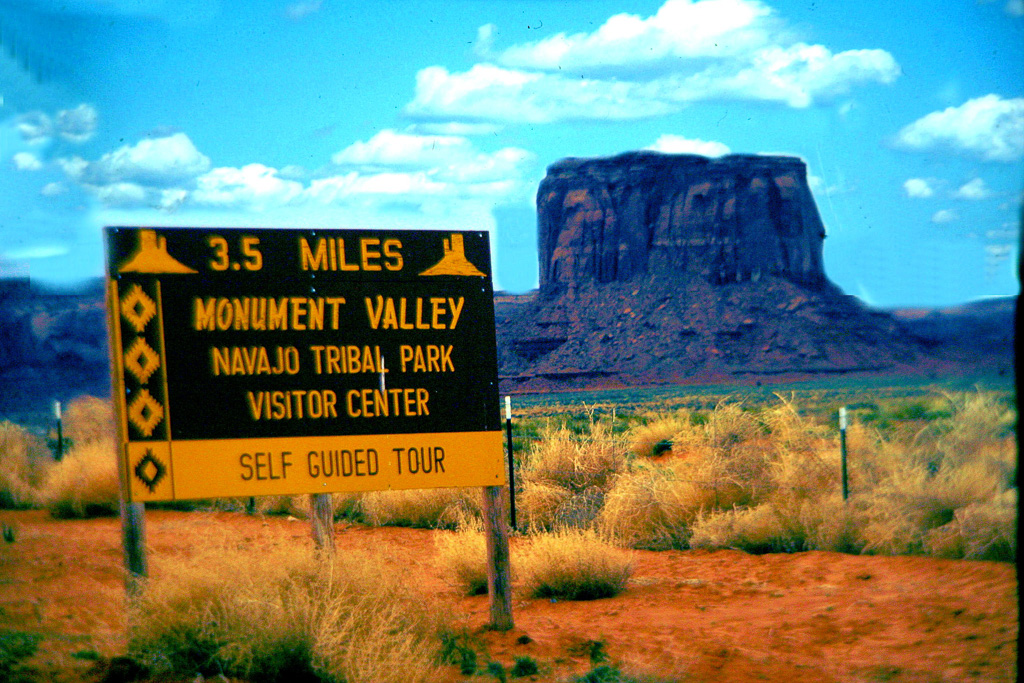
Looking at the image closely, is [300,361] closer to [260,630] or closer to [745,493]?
[260,630]

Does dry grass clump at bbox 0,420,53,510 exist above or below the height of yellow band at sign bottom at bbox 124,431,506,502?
below

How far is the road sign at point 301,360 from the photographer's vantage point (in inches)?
238

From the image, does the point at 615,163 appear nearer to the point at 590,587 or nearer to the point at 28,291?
the point at 28,291

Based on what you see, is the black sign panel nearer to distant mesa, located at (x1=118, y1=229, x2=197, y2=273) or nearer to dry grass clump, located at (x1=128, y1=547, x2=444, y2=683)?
distant mesa, located at (x1=118, y1=229, x2=197, y2=273)

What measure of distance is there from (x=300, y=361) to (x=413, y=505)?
7.10 m

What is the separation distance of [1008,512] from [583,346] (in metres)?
69.7

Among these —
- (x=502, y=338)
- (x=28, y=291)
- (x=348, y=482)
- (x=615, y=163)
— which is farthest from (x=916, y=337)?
(x=348, y=482)

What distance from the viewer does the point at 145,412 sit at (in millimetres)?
6004

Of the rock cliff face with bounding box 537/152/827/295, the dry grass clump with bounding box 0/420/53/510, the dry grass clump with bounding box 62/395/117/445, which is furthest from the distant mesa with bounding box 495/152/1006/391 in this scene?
the dry grass clump with bounding box 0/420/53/510

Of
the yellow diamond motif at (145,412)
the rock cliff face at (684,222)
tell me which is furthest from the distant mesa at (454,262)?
the rock cliff face at (684,222)

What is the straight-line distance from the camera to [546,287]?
91312mm

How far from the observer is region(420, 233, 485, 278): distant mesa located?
6773 mm

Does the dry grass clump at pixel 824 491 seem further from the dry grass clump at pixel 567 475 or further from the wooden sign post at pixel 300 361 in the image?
the wooden sign post at pixel 300 361

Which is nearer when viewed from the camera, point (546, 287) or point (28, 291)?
point (28, 291)
